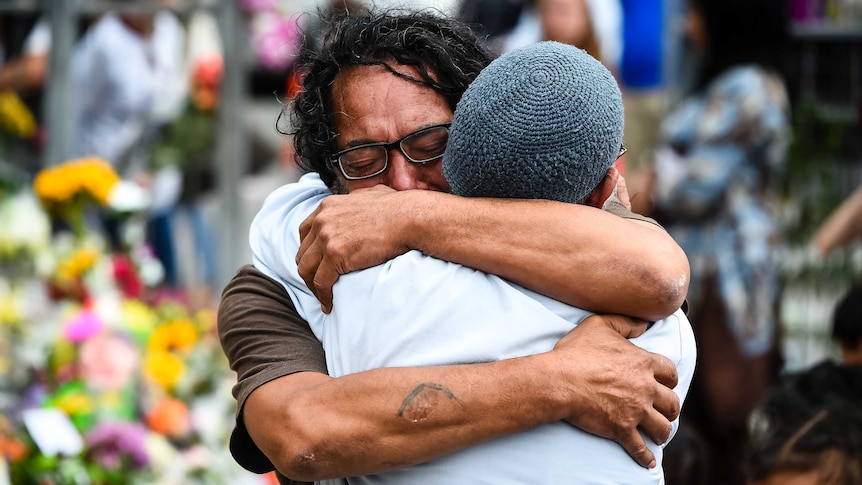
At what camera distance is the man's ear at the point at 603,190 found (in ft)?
5.23

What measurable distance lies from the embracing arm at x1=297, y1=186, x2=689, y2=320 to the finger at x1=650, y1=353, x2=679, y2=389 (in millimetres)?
60

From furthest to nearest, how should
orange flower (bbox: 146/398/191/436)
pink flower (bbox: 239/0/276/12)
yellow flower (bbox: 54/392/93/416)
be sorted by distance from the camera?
pink flower (bbox: 239/0/276/12) < orange flower (bbox: 146/398/191/436) < yellow flower (bbox: 54/392/93/416)

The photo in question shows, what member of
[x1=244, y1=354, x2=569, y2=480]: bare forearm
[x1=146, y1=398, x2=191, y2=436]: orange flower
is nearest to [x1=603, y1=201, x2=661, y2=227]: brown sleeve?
[x1=244, y1=354, x2=569, y2=480]: bare forearm

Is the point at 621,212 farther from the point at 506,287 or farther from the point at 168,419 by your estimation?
the point at 168,419

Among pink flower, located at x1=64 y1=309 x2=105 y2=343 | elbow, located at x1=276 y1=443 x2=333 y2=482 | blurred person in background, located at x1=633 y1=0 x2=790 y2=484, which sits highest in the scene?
elbow, located at x1=276 y1=443 x2=333 y2=482

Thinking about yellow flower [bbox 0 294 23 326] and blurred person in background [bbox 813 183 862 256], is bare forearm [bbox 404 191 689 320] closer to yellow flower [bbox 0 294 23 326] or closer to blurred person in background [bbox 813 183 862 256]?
yellow flower [bbox 0 294 23 326]

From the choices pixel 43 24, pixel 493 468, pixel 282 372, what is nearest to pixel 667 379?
pixel 493 468

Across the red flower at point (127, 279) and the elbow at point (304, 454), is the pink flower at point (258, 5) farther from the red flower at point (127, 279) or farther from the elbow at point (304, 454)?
the elbow at point (304, 454)

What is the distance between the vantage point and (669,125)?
5109mm

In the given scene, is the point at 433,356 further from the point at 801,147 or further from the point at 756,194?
the point at 801,147

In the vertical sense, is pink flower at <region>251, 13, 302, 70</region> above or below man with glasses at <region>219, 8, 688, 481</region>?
below

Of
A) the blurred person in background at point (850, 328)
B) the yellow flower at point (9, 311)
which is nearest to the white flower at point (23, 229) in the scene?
the yellow flower at point (9, 311)

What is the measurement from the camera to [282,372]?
166cm

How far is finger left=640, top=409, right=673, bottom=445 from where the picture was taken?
62.4 inches
